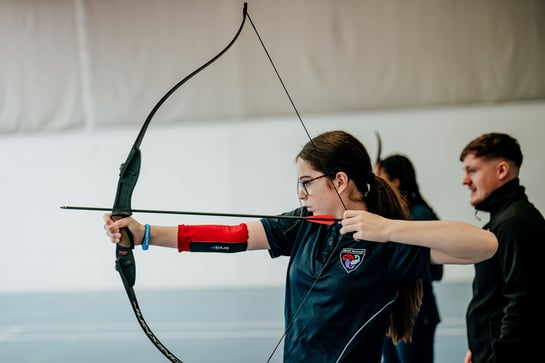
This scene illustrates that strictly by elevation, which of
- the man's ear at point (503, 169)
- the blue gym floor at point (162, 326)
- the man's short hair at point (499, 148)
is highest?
the man's short hair at point (499, 148)

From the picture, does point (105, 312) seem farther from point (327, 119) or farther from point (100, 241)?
point (327, 119)

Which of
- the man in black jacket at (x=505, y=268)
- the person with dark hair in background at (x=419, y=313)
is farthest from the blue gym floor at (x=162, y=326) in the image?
the man in black jacket at (x=505, y=268)

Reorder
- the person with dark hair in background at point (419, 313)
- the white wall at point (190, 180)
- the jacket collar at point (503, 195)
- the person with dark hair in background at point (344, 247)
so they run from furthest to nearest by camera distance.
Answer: the white wall at point (190, 180), the person with dark hair in background at point (419, 313), the jacket collar at point (503, 195), the person with dark hair in background at point (344, 247)

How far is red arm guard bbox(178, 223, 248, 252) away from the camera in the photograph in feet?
4.60

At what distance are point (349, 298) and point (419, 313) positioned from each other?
1.08 m

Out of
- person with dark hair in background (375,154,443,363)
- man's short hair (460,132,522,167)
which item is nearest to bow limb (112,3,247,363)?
man's short hair (460,132,522,167)

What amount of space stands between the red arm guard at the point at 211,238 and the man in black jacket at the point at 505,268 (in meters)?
0.75

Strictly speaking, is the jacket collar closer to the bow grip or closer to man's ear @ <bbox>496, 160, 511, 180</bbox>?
man's ear @ <bbox>496, 160, 511, 180</bbox>

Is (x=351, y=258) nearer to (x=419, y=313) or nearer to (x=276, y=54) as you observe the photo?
(x=419, y=313)

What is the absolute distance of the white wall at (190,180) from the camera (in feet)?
10.1

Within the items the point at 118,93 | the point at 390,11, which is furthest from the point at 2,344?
the point at 390,11

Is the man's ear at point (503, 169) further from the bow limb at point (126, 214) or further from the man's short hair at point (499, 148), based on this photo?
the bow limb at point (126, 214)

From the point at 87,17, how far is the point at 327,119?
1396mm

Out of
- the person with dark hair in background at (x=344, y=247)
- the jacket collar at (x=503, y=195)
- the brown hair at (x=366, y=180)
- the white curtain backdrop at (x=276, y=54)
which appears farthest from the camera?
the white curtain backdrop at (x=276, y=54)
